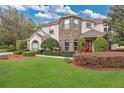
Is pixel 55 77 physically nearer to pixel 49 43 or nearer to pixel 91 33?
pixel 49 43

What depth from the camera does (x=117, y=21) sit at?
17.2 meters

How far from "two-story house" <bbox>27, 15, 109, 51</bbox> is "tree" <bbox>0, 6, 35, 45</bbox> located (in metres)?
1.57

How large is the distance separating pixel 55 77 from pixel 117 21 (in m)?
9.60

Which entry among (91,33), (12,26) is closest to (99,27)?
(91,33)

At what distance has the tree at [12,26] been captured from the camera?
754 inches

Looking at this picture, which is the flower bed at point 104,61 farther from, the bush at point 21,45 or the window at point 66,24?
the window at point 66,24

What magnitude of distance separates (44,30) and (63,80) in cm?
1692

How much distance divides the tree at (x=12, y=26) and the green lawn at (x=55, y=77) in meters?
7.61

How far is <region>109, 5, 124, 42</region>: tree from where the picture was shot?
16.8m

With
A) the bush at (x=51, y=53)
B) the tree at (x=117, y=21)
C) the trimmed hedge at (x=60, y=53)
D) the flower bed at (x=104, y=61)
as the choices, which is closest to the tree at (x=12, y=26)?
the bush at (x=51, y=53)

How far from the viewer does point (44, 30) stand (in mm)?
25750

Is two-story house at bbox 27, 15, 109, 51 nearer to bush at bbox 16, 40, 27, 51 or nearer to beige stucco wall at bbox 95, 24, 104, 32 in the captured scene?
beige stucco wall at bbox 95, 24, 104, 32

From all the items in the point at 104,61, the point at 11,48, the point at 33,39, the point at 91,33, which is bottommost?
the point at 104,61
